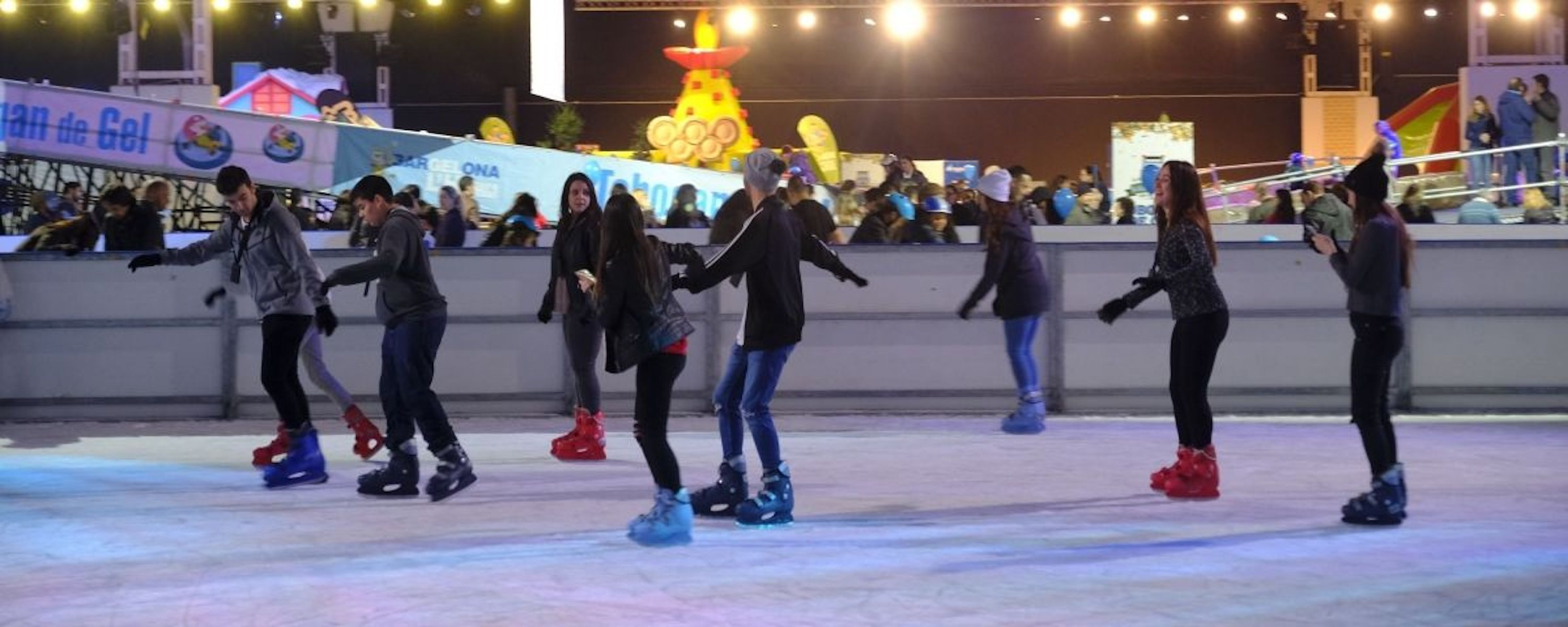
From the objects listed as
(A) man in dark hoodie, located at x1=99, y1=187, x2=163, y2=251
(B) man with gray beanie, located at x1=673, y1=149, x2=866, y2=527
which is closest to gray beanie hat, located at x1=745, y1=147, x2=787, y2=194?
(B) man with gray beanie, located at x1=673, y1=149, x2=866, y2=527

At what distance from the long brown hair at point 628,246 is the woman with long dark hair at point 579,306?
1908mm

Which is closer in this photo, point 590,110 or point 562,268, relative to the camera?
point 562,268

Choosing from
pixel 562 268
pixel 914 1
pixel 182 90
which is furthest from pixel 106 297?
pixel 914 1

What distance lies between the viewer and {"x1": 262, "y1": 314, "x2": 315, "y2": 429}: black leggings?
314 inches

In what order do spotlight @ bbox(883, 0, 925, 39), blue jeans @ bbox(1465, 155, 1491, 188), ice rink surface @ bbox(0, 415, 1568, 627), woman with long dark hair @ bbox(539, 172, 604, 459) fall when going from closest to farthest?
ice rink surface @ bbox(0, 415, 1568, 627) < woman with long dark hair @ bbox(539, 172, 604, 459) < blue jeans @ bbox(1465, 155, 1491, 188) < spotlight @ bbox(883, 0, 925, 39)

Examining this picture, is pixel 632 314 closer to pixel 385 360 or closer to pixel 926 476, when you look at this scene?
pixel 385 360

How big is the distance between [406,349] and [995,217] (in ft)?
12.8

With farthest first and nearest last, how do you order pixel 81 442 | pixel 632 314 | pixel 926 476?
pixel 81 442
pixel 926 476
pixel 632 314

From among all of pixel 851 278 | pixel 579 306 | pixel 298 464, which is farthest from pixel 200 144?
pixel 851 278

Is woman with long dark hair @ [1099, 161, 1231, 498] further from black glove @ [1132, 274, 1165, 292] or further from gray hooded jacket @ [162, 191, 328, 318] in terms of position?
gray hooded jacket @ [162, 191, 328, 318]

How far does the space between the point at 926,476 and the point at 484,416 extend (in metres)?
4.11

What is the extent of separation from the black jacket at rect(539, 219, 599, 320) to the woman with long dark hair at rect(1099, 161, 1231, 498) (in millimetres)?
2437

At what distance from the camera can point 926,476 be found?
27.8 ft

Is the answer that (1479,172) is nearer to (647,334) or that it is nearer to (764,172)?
(764,172)
